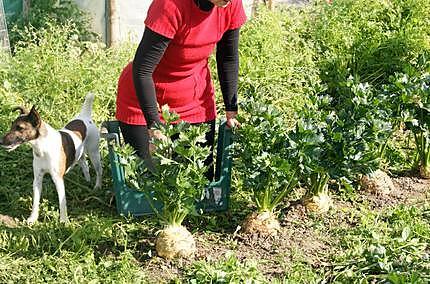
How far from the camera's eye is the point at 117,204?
436 centimetres

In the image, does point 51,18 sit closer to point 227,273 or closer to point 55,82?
point 55,82

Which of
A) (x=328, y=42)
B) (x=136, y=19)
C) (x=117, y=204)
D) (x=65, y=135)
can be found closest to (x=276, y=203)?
(x=117, y=204)

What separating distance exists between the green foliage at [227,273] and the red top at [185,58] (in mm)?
1061

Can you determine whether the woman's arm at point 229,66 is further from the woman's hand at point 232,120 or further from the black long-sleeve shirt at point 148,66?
the black long-sleeve shirt at point 148,66

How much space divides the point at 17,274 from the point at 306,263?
161 cm

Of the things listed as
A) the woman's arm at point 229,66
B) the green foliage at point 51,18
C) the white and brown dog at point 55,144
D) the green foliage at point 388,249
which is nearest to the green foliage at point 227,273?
the green foliage at point 388,249

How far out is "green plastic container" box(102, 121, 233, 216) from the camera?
4191 mm

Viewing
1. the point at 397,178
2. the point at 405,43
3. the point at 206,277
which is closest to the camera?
the point at 206,277

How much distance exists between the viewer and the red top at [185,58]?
3.71 m

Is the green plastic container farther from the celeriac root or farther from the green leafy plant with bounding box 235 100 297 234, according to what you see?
the celeriac root

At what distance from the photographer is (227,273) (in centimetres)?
356

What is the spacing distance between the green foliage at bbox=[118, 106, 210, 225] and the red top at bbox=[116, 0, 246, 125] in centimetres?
46

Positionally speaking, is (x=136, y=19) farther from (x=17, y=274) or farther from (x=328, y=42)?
(x=17, y=274)

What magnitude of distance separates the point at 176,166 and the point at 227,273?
618 millimetres
